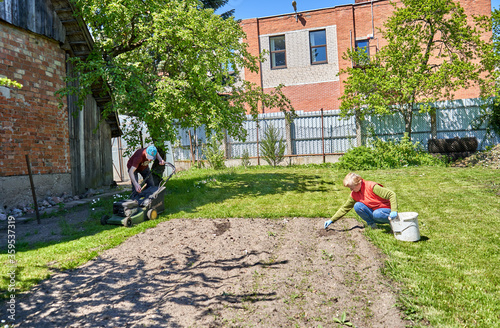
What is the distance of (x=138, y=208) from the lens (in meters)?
7.12

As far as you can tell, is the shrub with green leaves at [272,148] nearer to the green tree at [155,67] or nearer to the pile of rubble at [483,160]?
the green tree at [155,67]

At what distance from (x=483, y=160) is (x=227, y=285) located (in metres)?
12.5

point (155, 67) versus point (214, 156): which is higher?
point (155, 67)

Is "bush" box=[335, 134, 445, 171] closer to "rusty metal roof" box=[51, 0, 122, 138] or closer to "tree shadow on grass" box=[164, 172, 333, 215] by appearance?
"tree shadow on grass" box=[164, 172, 333, 215]

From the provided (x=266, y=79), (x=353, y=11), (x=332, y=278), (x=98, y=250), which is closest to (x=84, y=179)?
(x=98, y=250)

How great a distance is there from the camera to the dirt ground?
3533 mm

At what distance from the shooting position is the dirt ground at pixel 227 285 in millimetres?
3533

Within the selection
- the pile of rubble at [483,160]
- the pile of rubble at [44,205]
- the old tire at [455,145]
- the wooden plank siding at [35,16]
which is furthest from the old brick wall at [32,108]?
the pile of rubble at [483,160]

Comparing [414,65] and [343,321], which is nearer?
[343,321]

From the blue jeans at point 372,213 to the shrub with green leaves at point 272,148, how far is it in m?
10.4

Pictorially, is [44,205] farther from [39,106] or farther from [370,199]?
[370,199]

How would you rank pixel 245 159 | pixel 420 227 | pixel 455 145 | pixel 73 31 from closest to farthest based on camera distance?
1. pixel 420 227
2. pixel 73 31
3. pixel 455 145
4. pixel 245 159

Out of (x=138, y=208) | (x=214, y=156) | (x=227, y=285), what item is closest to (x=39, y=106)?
(x=138, y=208)

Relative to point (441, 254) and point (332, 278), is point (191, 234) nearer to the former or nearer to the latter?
point (332, 278)
